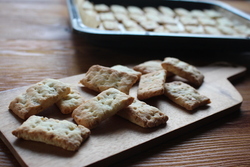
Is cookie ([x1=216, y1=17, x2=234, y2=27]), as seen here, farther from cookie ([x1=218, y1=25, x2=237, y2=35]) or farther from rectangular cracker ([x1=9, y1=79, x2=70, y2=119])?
rectangular cracker ([x1=9, y1=79, x2=70, y2=119])

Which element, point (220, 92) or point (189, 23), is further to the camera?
point (189, 23)

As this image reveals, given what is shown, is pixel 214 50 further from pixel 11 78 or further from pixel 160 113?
pixel 11 78

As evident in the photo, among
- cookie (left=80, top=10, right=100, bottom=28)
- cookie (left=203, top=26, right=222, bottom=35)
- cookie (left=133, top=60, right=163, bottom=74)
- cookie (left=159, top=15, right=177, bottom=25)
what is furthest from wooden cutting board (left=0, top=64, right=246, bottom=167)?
cookie (left=159, top=15, right=177, bottom=25)

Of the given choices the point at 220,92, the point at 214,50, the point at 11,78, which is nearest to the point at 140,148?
the point at 220,92

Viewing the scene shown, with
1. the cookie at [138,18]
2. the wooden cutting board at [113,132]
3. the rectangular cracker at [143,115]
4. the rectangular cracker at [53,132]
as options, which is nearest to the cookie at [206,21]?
the cookie at [138,18]

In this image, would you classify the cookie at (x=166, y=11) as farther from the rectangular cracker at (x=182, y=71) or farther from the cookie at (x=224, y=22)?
the rectangular cracker at (x=182, y=71)

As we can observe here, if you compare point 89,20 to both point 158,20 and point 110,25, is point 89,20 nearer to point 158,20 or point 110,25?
point 110,25

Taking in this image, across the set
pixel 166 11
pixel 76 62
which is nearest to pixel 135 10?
pixel 166 11
